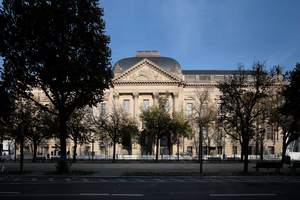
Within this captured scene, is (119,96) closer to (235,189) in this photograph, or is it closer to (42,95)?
(42,95)

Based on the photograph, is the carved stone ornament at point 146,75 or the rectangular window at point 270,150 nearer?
the rectangular window at point 270,150

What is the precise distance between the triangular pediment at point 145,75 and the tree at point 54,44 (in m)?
33.2

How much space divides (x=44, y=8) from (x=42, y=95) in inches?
1657

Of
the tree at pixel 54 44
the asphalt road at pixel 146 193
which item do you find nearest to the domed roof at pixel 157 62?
the tree at pixel 54 44

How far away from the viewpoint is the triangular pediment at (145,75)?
52.7m

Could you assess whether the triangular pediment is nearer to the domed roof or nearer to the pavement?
the domed roof

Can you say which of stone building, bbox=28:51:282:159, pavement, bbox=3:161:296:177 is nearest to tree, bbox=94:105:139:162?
pavement, bbox=3:161:296:177

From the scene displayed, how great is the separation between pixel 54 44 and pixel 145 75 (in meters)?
35.9

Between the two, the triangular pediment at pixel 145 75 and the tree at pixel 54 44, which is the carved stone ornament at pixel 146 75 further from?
the tree at pixel 54 44

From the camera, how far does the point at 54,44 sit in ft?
58.3

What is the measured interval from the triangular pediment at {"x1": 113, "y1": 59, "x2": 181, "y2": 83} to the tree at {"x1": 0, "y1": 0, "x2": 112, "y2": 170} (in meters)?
33.2

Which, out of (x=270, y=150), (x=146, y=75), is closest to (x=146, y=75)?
(x=146, y=75)

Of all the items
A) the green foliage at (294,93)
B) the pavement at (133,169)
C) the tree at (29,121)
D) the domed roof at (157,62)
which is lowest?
the pavement at (133,169)

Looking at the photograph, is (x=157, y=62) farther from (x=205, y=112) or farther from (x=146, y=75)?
(x=205, y=112)
